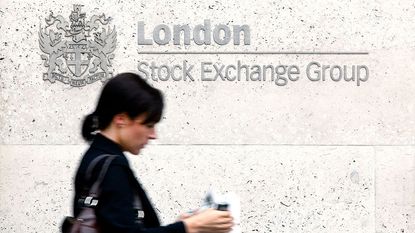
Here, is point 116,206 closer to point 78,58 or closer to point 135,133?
point 135,133

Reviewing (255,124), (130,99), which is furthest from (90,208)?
(255,124)

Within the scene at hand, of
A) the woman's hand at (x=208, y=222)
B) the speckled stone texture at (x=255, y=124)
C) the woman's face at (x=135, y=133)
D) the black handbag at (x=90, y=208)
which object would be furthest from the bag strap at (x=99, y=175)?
the speckled stone texture at (x=255, y=124)

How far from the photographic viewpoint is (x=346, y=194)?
252 inches

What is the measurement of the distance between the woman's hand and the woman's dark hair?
1.11ft

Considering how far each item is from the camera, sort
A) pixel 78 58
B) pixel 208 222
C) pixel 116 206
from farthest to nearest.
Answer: pixel 78 58
pixel 208 222
pixel 116 206

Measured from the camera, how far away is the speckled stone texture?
21.0 feet

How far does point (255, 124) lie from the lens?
6.43 m

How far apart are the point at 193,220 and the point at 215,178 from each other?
11.3 feet

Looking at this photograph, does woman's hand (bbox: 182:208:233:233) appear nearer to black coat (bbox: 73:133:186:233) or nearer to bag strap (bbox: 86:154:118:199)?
black coat (bbox: 73:133:186:233)

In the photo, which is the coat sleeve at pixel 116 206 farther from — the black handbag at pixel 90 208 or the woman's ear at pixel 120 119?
the woman's ear at pixel 120 119

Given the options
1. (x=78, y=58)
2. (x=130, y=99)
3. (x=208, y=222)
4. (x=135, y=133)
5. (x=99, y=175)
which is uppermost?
(x=78, y=58)

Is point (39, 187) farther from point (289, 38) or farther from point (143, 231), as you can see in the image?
point (143, 231)

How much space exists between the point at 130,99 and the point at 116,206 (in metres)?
0.35

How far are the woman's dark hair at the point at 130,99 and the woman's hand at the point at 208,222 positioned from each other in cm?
34
